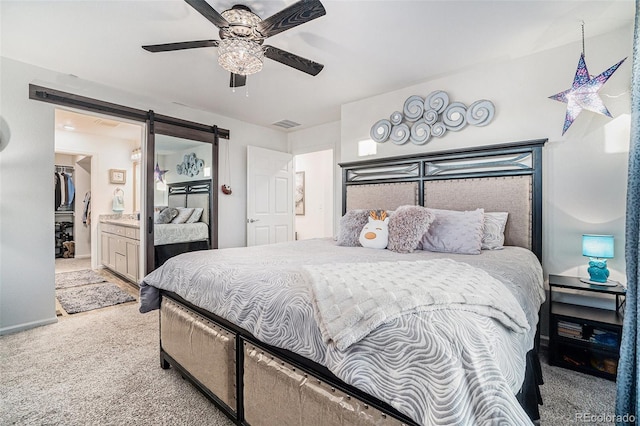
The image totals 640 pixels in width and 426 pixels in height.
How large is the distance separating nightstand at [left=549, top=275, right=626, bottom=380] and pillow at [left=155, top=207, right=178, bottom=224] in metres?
4.19

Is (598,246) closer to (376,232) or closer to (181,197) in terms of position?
(376,232)

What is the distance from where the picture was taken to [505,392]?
755mm

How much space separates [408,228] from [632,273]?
1.43m

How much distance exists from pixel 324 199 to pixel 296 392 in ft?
17.6

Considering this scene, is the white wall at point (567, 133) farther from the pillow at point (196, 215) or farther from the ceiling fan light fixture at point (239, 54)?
the pillow at point (196, 215)

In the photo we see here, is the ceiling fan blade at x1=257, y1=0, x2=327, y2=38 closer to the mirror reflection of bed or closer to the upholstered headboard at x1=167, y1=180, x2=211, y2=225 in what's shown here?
the mirror reflection of bed

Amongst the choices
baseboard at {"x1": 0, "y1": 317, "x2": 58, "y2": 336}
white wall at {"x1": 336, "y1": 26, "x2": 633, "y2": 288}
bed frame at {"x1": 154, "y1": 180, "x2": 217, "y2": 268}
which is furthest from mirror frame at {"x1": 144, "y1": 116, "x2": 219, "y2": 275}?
white wall at {"x1": 336, "y1": 26, "x2": 633, "y2": 288}

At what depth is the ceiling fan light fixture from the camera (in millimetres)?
1988

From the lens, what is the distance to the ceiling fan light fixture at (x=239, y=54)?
199 cm

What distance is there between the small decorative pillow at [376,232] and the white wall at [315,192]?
3555 mm

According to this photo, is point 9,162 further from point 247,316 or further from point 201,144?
point 247,316

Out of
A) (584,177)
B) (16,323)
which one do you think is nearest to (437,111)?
(584,177)

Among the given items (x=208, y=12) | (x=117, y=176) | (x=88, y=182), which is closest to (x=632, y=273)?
(x=208, y=12)

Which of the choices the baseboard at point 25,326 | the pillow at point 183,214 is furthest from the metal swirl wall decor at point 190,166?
the baseboard at point 25,326
